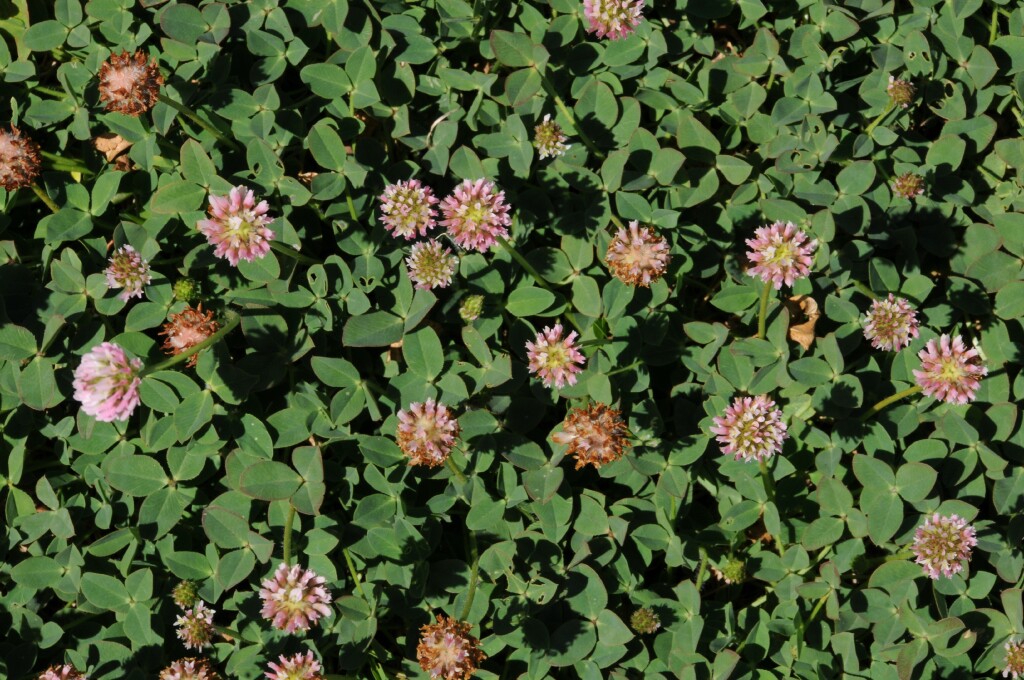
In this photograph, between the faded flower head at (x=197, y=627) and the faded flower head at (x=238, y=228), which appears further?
the faded flower head at (x=197, y=627)

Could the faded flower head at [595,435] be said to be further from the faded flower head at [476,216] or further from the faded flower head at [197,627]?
the faded flower head at [197,627]

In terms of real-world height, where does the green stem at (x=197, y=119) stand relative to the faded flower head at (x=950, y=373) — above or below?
above

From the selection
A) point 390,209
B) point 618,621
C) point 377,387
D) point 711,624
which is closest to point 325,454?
point 377,387

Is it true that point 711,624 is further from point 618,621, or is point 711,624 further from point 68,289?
point 68,289

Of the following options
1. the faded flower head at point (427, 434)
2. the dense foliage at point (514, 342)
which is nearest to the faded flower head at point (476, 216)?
the dense foliage at point (514, 342)

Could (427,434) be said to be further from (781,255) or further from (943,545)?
(943,545)

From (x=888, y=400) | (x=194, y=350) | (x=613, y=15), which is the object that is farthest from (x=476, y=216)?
(x=888, y=400)
